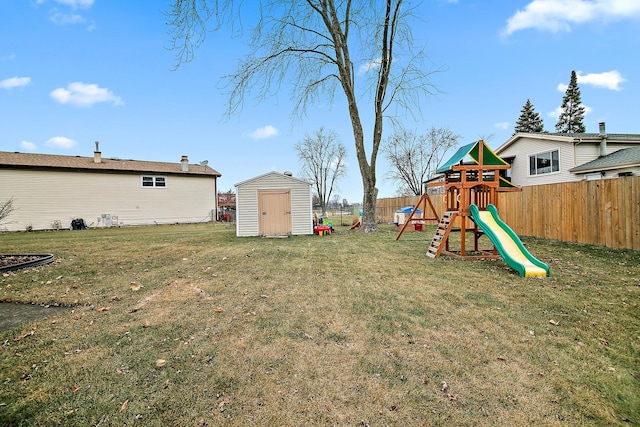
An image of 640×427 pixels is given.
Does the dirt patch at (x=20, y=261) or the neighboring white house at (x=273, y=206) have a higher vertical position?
the neighboring white house at (x=273, y=206)

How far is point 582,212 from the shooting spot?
8922 millimetres

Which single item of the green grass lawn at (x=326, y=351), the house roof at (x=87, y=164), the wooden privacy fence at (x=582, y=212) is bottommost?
the green grass lawn at (x=326, y=351)

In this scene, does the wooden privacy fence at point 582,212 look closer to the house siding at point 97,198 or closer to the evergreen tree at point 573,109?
the house siding at point 97,198

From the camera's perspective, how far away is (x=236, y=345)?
2895mm

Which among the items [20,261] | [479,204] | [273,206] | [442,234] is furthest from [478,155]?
[20,261]

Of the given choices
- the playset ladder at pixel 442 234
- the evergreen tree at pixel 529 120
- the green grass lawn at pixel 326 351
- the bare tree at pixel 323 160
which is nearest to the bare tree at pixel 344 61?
the playset ladder at pixel 442 234

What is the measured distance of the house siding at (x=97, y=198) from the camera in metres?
18.5

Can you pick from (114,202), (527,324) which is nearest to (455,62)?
(527,324)

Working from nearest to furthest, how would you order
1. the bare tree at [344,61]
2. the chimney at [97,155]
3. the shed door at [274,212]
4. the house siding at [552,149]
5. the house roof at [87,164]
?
the bare tree at [344,61]
the shed door at [274,212]
the house siding at [552,149]
the house roof at [87,164]
the chimney at [97,155]

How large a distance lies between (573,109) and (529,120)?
557 cm

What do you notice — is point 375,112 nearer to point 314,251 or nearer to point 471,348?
point 314,251

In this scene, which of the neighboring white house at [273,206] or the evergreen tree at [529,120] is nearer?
the neighboring white house at [273,206]

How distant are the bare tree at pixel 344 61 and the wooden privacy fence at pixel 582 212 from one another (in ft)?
20.5

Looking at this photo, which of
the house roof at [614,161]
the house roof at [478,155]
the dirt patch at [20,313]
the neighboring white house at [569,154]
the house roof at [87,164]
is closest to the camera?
the dirt patch at [20,313]
